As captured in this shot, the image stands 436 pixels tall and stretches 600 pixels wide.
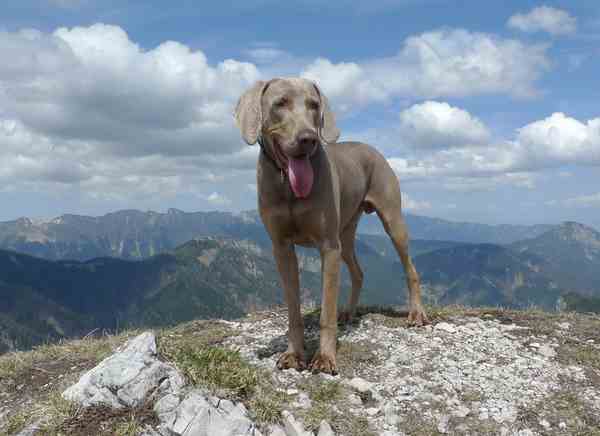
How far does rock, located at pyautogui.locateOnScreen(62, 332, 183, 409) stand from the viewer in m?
5.82

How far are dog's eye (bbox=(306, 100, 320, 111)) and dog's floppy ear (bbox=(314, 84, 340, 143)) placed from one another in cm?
25

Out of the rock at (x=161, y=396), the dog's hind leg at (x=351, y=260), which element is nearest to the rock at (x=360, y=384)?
the rock at (x=161, y=396)

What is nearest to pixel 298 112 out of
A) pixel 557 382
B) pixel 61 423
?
pixel 61 423

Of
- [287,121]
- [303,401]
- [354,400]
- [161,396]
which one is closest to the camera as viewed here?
[161,396]

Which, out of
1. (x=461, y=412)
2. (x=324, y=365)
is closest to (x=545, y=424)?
(x=461, y=412)

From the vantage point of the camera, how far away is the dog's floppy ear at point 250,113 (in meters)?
6.98

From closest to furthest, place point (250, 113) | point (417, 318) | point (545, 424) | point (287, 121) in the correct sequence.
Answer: point (545, 424) < point (287, 121) < point (250, 113) < point (417, 318)

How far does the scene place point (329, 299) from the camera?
7.82 meters

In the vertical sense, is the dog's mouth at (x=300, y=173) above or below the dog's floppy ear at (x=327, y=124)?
below

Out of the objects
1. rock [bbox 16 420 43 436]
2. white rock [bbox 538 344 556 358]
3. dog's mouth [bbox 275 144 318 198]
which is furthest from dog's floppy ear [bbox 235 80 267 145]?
white rock [bbox 538 344 556 358]

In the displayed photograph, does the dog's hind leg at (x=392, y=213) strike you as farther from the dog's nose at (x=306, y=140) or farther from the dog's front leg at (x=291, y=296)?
the dog's nose at (x=306, y=140)

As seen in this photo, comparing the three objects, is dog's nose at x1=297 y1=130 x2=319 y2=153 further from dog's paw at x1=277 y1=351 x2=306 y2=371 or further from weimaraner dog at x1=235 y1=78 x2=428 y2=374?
dog's paw at x1=277 y1=351 x2=306 y2=371

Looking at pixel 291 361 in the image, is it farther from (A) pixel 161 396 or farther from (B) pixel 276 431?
(A) pixel 161 396

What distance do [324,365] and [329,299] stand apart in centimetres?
100
